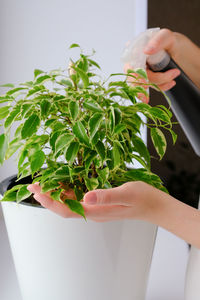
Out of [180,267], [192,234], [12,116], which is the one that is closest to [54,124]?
[12,116]

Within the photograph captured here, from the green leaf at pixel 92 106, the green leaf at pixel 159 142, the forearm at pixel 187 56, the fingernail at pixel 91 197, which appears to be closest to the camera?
the fingernail at pixel 91 197

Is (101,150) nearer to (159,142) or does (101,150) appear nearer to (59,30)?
(159,142)

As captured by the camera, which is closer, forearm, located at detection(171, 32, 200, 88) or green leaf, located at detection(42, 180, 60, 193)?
green leaf, located at detection(42, 180, 60, 193)

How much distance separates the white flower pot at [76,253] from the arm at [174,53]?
0.34 meters

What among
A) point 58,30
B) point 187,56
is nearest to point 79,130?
point 187,56

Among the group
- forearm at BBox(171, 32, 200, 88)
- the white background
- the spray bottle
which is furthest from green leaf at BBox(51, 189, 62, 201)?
the white background

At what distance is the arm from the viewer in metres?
0.79

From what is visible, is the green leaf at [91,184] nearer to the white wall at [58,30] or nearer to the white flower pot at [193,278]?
the white flower pot at [193,278]

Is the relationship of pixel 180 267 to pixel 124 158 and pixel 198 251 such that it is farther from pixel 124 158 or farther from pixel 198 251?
pixel 124 158

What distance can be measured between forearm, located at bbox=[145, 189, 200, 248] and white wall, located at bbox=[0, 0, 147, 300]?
1.17m

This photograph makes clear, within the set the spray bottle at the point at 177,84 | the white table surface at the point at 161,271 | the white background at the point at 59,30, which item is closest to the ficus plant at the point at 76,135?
the spray bottle at the point at 177,84

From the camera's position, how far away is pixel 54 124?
0.67 metres

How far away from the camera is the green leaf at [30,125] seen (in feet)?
2.10

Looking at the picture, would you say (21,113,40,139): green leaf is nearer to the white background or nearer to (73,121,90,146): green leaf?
(73,121,90,146): green leaf
